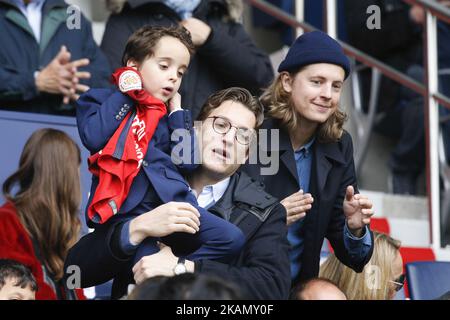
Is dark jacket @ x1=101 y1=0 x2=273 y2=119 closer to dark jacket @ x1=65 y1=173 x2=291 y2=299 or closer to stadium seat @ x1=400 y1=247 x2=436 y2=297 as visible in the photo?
stadium seat @ x1=400 y1=247 x2=436 y2=297

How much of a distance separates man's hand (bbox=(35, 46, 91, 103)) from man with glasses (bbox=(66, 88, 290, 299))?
56.8 inches

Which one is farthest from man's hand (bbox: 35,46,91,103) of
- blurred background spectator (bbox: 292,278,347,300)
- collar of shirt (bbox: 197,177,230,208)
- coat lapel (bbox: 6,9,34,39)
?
blurred background spectator (bbox: 292,278,347,300)

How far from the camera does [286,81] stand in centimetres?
373

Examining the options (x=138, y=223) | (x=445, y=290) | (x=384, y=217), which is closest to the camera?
(x=138, y=223)

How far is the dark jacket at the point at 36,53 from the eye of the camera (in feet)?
15.5

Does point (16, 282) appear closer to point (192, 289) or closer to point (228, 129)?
point (228, 129)

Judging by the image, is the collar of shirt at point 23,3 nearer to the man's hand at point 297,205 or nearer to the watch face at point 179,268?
the man's hand at point 297,205

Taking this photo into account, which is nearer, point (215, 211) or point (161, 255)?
point (161, 255)

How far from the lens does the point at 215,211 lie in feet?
10.5

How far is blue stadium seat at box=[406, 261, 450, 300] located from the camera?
413 centimetres

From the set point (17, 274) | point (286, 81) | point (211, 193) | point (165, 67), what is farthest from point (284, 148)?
point (17, 274)

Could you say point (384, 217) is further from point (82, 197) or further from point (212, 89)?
point (82, 197)

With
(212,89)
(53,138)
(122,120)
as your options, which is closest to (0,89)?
(53,138)
